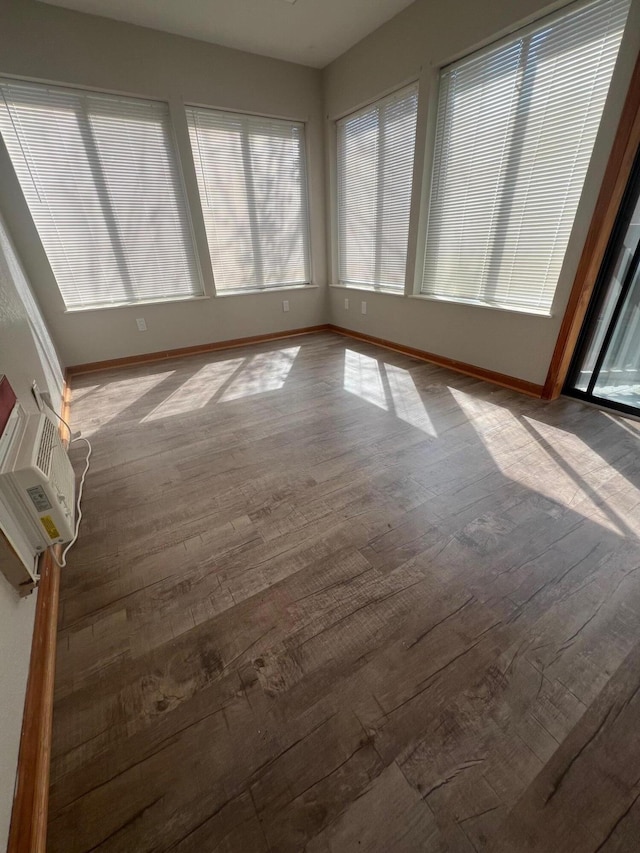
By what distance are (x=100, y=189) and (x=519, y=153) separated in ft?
11.6

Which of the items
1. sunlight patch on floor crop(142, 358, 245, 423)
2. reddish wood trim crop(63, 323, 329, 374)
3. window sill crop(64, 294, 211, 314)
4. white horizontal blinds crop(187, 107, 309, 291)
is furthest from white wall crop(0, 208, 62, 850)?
white horizontal blinds crop(187, 107, 309, 291)

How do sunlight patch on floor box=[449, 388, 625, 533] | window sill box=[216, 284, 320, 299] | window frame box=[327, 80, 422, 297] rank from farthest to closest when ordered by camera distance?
window sill box=[216, 284, 320, 299] → window frame box=[327, 80, 422, 297] → sunlight patch on floor box=[449, 388, 625, 533]

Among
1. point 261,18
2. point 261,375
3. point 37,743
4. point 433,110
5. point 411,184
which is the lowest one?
point 261,375

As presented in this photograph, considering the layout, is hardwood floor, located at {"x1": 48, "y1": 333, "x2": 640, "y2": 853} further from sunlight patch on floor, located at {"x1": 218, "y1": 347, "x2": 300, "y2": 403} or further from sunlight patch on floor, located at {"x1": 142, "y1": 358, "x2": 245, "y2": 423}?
sunlight patch on floor, located at {"x1": 218, "y1": 347, "x2": 300, "y2": 403}

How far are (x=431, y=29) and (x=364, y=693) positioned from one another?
4303 millimetres

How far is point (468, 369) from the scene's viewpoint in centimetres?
324

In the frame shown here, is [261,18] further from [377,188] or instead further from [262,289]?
[262,289]

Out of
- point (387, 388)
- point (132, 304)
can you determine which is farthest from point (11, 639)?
point (132, 304)

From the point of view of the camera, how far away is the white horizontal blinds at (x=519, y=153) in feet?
7.04

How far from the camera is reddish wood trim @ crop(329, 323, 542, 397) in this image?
9.28 ft

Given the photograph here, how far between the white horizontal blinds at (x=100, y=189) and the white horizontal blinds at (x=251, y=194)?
302 millimetres

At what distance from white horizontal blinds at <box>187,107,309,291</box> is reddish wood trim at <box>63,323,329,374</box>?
2.02 ft

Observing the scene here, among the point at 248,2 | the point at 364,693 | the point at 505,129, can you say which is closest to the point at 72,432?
the point at 364,693

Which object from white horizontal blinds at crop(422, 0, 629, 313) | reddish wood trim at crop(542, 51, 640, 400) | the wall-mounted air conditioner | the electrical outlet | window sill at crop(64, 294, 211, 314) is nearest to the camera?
the wall-mounted air conditioner
